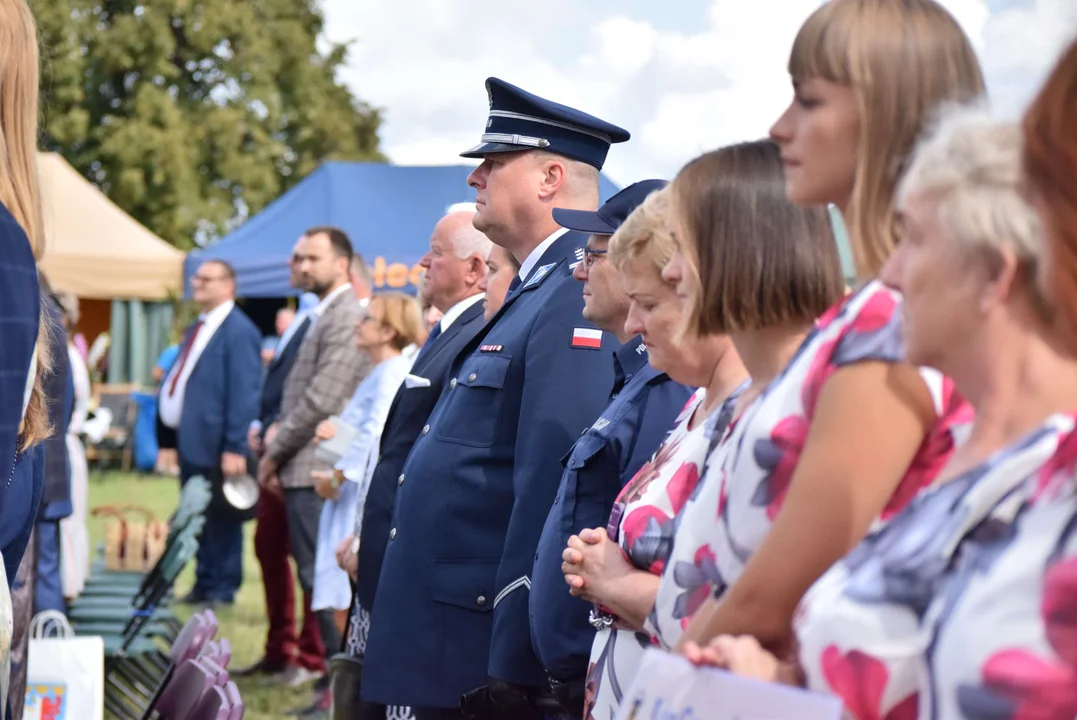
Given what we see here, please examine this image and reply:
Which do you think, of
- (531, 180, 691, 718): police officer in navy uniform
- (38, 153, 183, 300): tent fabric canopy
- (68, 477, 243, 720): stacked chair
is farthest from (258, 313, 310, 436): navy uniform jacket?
(38, 153, 183, 300): tent fabric canopy

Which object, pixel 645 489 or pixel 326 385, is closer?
pixel 645 489

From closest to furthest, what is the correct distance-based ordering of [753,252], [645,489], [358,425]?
1. [753,252]
2. [645,489]
3. [358,425]

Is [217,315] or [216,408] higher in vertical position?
[217,315]

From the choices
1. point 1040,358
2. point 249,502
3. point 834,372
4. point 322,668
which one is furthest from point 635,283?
point 249,502

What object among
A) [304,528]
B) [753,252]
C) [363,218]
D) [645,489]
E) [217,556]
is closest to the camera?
[753,252]

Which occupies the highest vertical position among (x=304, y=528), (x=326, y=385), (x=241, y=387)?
(x=326, y=385)

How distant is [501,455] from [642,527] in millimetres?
1094

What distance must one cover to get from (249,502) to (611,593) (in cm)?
644

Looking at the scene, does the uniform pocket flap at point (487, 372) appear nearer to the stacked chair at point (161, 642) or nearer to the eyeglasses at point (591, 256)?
the eyeglasses at point (591, 256)

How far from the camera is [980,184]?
1.38 metres

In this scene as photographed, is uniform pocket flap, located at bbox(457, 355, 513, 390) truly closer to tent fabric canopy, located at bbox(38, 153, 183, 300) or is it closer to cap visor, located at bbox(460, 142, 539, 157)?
cap visor, located at bbox(460, 142, 539, 157)

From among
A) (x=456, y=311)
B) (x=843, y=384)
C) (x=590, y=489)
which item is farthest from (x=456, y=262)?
(x=843, y=384)

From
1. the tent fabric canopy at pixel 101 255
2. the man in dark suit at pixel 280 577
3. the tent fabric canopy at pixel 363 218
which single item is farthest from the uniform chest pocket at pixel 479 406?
the tent fabric canopy at pixel 101 255

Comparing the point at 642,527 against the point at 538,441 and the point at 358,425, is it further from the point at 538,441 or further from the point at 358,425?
the point at 358,425
